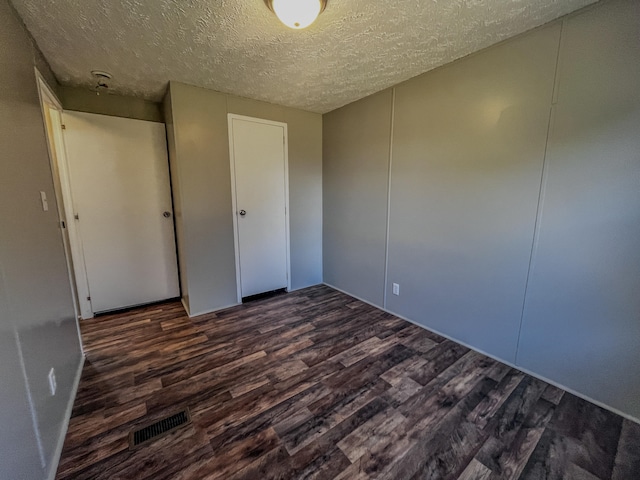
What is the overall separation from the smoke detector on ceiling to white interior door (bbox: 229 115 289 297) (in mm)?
1072

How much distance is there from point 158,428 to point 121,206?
7.68ft

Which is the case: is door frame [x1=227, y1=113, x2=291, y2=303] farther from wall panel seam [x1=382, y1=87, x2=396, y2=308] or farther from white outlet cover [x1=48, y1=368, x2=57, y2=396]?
white outlet cover [x1=48, y1=368, x2=57, y2=396]

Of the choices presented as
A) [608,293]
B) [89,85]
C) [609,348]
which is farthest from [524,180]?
[89,85]

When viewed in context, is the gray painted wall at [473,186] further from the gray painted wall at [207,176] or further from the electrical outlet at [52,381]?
the electrical outlet at [52,381]

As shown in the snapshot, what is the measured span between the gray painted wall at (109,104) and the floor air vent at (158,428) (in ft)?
9.80

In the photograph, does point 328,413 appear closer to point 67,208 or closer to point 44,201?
point 44,201

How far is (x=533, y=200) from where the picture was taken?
179 centimetres

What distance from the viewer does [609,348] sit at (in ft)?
5.19

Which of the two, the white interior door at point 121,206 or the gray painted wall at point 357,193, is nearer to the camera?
the white interior door at point 121,206

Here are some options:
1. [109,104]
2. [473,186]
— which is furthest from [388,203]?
[109,104]

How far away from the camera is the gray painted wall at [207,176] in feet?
8.47

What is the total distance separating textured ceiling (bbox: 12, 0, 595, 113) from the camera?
148cm

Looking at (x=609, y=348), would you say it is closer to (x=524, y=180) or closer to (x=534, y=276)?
(x=534, y=276)

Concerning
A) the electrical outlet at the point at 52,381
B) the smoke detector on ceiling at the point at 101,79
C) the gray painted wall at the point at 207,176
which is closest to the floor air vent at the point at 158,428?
the electrical outlet at the point at 52,381
